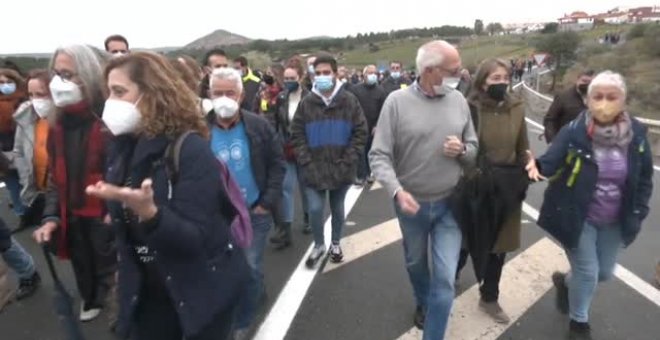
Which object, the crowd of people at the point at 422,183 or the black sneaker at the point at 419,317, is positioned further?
the black sneaker at the point at 419,317

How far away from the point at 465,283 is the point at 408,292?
537 mm

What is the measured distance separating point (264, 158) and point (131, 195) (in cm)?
191

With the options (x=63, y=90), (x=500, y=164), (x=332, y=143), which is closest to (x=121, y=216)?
(x=63, y=90)

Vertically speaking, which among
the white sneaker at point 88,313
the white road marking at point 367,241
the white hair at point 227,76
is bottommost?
the white road marking at point 367,241

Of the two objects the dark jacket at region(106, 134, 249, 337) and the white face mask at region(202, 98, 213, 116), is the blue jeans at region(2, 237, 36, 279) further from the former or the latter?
the dark jacket at region(106, 134, 249, 337)

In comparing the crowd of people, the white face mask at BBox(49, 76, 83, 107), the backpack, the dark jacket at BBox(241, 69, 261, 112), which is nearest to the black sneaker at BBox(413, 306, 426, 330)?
the crowd of people

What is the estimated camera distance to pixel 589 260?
3430 mm

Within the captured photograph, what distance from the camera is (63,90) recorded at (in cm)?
304

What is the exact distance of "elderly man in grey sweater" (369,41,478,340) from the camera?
3207 millimetres

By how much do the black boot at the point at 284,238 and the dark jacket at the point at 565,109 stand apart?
328 cm

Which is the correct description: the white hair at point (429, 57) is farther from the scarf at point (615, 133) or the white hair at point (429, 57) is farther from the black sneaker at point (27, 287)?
the black sneaker at point (27, 287)

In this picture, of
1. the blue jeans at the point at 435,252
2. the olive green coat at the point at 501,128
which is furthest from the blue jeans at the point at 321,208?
the olive green coat at the point at 501,128

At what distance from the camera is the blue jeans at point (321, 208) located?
493 centimetres

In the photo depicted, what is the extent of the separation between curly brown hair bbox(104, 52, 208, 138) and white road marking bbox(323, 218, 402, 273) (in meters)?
3.05
